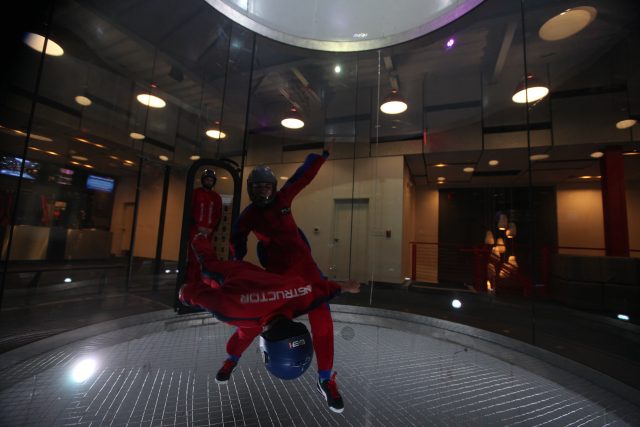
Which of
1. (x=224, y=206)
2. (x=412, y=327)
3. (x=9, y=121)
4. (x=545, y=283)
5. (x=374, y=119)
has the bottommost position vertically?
(x=412, y=327)

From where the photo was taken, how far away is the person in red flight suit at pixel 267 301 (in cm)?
114

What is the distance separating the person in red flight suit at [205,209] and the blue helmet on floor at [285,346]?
0.91 metres

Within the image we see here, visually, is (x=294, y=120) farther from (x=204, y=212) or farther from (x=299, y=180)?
(x=299, y=180)

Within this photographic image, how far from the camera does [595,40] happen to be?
4.54 m

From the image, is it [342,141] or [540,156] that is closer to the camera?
[342,141]

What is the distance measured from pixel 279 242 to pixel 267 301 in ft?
1.88

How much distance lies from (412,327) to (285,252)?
3282 mm

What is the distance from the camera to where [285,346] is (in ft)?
4.09

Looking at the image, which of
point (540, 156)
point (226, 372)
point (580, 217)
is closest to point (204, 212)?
point (226, 372)

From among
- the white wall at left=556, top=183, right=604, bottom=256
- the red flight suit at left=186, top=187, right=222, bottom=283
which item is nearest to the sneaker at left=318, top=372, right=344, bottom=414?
the red flight suit at left=186, top=187, right=222, bottom=283

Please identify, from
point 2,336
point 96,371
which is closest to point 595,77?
point 96,371

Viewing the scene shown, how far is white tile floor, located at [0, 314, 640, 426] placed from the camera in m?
1.64

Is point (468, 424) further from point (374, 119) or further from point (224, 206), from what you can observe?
point (374, 119)

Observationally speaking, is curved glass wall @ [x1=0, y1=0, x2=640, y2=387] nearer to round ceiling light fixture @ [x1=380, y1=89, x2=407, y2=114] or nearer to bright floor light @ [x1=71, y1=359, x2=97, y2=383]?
round ceiling light fixture @ [x1=380, y1=89, x2=407, y2=114]
